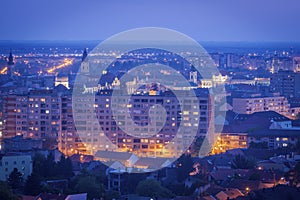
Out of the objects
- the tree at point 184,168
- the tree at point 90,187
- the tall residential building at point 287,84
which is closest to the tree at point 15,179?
the tree at point 90,187

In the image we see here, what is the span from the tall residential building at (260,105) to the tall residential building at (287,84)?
3.81 meters

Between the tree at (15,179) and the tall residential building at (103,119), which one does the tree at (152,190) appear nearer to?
the tree at (15,179)

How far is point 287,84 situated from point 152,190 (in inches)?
611

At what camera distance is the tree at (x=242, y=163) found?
11.1 meters

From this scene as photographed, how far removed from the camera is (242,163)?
36.9 ft

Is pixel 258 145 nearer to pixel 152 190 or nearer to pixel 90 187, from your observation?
pixel 152 190

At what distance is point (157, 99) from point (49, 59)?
1142 inches

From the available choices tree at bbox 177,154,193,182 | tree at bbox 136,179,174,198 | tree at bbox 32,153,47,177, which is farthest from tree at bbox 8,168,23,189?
tree at bbox 177,154,193,182

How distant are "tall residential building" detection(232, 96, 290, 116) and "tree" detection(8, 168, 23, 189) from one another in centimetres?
942

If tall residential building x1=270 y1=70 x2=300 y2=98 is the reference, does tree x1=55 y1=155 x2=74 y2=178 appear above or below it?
below

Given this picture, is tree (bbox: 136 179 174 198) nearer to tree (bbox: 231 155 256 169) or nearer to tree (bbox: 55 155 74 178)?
tree (bbox: 55 155 74 178)

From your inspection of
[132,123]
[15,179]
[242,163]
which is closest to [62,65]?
[132,123]

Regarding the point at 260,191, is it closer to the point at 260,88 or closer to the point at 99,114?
the point at 99,114

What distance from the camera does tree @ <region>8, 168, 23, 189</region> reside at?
959 centimetres
